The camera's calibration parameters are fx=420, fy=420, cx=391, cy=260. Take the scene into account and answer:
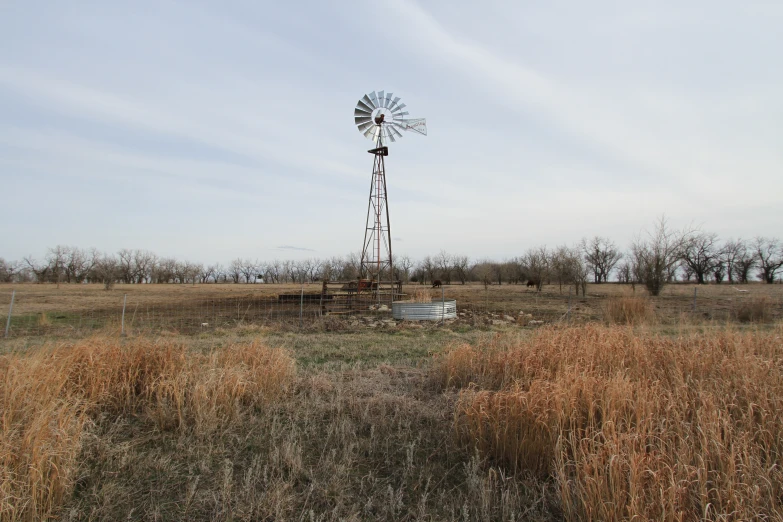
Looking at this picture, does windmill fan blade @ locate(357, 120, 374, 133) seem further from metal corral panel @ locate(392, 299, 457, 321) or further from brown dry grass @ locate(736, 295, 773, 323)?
brown dry grass @ locate(736, 295, 773, 323)

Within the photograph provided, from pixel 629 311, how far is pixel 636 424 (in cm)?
1060

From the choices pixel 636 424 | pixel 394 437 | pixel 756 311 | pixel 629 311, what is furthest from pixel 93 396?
pixel 756 311

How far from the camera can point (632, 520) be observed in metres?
2.42

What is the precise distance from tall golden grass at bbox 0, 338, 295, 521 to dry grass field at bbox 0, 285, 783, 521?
2 centimetres

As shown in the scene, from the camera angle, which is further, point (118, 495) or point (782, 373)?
point (782, 373)

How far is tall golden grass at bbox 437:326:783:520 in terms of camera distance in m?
2.64

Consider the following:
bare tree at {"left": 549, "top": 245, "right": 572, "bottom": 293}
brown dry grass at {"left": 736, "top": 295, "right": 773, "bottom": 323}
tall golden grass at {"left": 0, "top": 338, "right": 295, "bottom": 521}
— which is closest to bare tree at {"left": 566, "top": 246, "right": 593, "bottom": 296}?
bare tree at {"left": 549, "top": 245, "right": 572, "bottom": 293}

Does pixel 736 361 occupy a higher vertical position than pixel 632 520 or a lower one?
higher

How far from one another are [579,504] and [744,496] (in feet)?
3.18

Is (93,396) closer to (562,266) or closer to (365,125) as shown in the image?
(365,125)

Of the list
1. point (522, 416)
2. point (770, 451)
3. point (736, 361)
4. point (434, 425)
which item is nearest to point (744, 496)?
point (770, 451)

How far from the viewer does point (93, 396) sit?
4.58 m

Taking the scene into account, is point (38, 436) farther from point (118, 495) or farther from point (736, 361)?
point (736, 361)

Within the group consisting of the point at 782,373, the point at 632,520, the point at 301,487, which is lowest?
the point at 301,487
